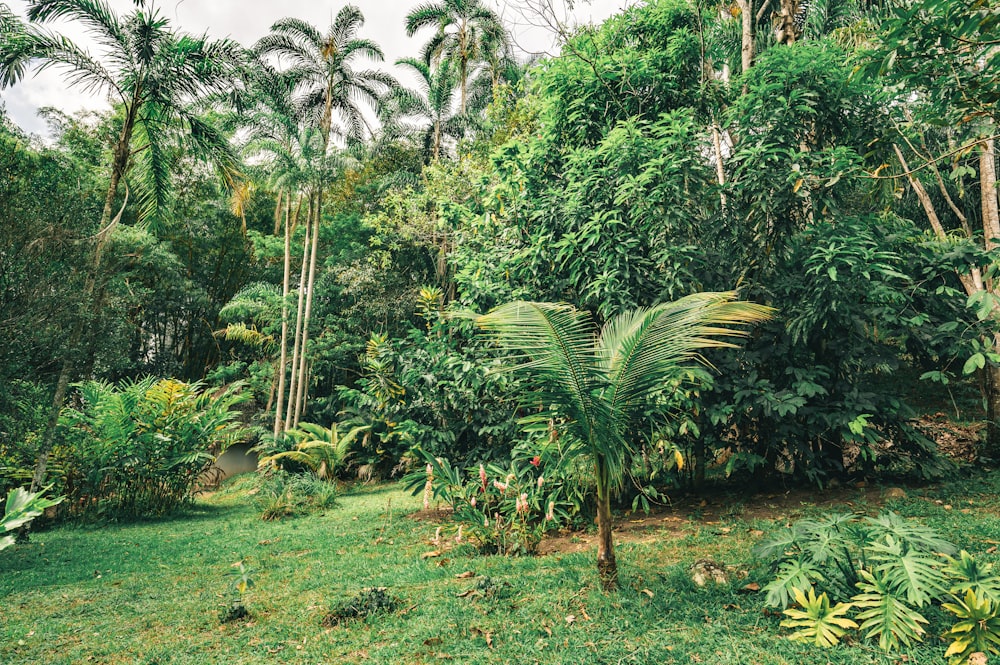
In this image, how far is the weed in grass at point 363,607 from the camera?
3.61m

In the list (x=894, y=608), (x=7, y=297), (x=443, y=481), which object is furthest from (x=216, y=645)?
(x=7, y=297)

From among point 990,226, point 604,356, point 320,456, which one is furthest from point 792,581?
point 320,456

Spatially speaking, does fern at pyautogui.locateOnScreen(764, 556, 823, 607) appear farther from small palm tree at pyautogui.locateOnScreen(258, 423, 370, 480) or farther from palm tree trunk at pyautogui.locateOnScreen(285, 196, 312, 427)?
palm tree trunk at pyautogui.locateOnScreen(285, 196, 312, 427)

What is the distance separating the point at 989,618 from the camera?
244 centimetres

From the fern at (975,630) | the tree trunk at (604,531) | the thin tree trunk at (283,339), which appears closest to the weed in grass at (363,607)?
the tree trunk at (604,531)

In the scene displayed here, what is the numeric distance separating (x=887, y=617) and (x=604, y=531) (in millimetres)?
1510

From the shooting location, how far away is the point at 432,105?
54.7 feet

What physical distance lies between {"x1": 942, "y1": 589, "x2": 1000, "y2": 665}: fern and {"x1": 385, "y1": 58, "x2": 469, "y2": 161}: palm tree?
52.2 ft

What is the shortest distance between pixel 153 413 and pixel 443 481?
5817mm

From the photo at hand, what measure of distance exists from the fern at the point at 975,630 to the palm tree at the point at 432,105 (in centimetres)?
1591

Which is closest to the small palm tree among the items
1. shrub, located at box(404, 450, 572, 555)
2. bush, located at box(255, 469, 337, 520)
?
bush, located at box(255, 469, 337, 520)

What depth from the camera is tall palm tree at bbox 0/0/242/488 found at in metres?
6.85

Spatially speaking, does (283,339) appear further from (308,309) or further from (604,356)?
(604,356)

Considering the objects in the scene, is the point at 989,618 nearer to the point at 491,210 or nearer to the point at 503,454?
the point at 503,454
